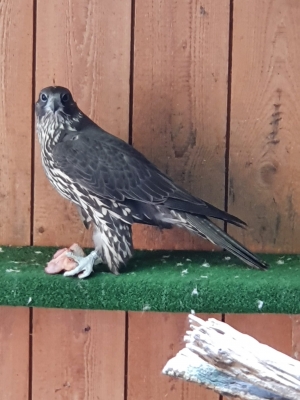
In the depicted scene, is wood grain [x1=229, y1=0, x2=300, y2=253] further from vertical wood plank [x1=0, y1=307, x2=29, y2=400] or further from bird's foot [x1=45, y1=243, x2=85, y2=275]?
vertical wood plank [x1=0, y1=307, x2=29, y2=400]

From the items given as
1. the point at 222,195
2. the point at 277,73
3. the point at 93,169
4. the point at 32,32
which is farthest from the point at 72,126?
the point at 277,73

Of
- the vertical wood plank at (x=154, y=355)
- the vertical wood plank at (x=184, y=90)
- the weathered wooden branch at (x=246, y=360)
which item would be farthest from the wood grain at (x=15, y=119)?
the weathered wooden branch at (x=246, y=360)

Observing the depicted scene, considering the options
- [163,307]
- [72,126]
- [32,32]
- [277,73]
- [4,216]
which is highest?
[32,32]

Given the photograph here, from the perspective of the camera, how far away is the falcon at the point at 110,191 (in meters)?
1.38

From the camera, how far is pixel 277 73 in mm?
1615

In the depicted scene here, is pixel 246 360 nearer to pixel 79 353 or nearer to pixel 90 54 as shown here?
pixel 79 353

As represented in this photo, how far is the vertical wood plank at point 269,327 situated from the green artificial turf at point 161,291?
31cm

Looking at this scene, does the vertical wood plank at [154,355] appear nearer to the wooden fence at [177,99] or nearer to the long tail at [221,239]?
the wooden fence at [177,99]

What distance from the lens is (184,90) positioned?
1631 millimetres

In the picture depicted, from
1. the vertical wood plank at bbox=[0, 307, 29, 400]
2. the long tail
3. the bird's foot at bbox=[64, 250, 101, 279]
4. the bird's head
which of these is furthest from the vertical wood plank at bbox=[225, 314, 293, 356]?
the bird's head

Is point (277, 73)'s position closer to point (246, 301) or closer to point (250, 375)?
point (246, 301)

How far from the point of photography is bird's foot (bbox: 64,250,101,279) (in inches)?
52.7

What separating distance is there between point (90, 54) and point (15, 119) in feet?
0.89

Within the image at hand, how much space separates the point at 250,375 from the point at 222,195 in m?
0.83
